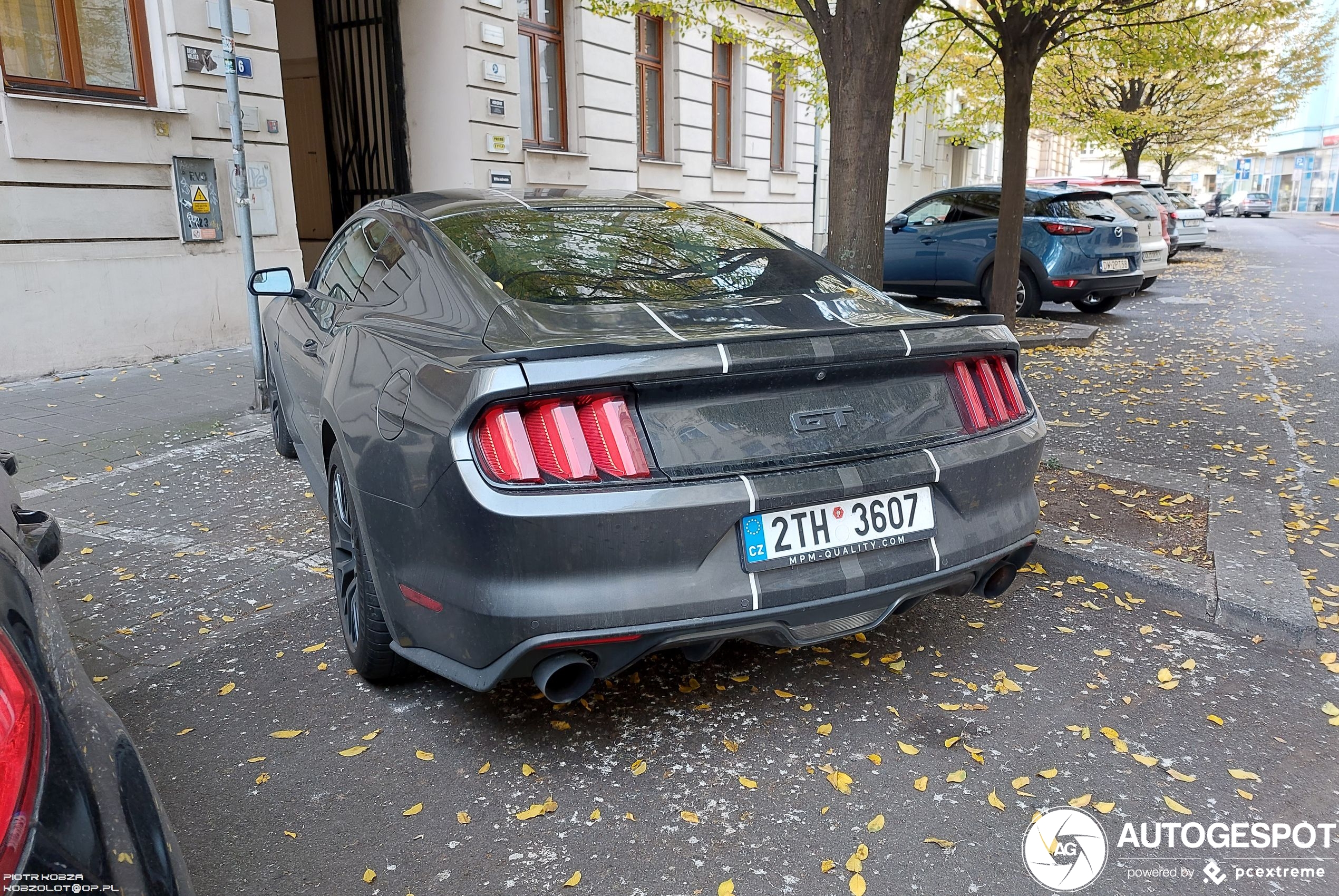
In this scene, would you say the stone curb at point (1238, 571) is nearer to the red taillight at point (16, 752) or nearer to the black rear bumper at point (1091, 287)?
the red taillight at point (16, 752)

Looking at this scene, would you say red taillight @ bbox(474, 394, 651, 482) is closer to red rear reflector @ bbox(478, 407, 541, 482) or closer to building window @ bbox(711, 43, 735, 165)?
red rear reflector @ bbox(478, 407, 541, 482)

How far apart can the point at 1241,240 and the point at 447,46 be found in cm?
3068

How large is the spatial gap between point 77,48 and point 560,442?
8.24 m

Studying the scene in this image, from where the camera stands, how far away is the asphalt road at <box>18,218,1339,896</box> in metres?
2.30

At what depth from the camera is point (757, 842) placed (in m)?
2.36

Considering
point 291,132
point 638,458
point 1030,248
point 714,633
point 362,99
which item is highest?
point 362,99

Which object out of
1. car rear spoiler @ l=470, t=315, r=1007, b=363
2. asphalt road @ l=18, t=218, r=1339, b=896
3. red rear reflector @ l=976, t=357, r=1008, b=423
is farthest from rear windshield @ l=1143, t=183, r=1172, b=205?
car rear spoiler @ l=470, t=315, r=1007, b=363

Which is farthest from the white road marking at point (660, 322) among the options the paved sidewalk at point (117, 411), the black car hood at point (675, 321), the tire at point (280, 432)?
the paved sidewalk at point (117, 411)

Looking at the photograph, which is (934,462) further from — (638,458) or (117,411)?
(117,411)

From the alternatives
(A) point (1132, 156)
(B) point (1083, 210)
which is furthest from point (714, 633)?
(A) point (1132, 156)

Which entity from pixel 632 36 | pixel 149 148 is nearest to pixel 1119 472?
pixel 149 148

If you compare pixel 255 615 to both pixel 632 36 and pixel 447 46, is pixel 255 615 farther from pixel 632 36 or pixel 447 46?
pixel 632 36

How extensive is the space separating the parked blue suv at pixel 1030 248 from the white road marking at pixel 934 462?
8.17 metres

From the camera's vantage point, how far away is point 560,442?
233 centimetres
